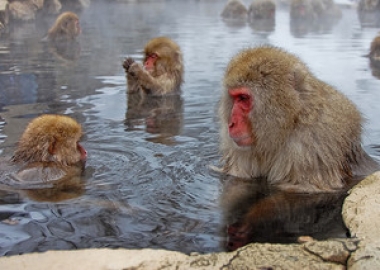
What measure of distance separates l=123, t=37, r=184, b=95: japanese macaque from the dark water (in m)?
0.24

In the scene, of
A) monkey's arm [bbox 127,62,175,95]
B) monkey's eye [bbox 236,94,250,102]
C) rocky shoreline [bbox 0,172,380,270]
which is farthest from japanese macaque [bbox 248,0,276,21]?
rocky shoreline [bbox 0,172,380,270]

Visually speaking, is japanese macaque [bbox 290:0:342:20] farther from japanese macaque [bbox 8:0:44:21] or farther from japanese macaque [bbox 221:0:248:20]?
japanese macaque [bbox 8:0:44:21]

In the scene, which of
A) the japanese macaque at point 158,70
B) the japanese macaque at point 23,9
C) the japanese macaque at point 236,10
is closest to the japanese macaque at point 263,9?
the japanese macaque at point 236,10

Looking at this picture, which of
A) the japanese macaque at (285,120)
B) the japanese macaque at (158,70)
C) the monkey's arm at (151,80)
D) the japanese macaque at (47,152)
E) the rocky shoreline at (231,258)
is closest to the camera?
the rocky shoreline at (231,258)

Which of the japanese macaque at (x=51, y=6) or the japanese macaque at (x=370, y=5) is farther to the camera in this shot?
the japanese macaque at (x=370, y=5)

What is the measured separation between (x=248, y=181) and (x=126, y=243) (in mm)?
1328

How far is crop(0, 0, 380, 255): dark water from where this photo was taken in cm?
296

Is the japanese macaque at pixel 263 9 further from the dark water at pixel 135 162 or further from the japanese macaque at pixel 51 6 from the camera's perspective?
the dark water at pixel 135 162

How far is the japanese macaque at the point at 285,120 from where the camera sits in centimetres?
351

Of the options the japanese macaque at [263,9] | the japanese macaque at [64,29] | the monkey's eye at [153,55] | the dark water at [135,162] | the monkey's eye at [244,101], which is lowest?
the dark water at [135,162]

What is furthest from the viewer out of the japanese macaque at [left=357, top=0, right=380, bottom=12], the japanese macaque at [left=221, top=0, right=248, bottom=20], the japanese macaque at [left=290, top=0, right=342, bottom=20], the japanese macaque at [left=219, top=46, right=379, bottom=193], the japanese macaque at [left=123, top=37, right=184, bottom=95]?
the japanese macaque at [left=357, top=0, right=380, bottom=12]

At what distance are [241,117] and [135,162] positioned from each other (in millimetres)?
1126

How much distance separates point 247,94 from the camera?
352cm

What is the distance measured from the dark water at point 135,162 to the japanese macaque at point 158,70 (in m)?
0.24
